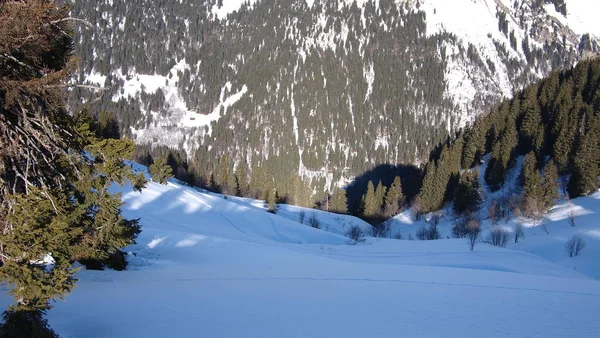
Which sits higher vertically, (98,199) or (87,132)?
(87,132)

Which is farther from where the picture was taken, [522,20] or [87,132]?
[522,20]

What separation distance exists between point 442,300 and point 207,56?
558ft

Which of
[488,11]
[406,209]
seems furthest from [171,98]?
[488,11]

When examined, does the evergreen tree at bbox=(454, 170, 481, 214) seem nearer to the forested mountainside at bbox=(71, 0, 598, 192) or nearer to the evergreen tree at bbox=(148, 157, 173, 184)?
the evergreen tree at bbox=(148, 157, 173, 184)

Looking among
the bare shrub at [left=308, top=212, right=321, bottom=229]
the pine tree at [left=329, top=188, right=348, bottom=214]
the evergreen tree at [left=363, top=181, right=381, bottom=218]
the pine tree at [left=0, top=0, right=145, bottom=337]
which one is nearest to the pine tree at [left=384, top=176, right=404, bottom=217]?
the evergreen tree at [left=363, top=181, right=381, bottom=218]

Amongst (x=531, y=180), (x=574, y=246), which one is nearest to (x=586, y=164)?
(x=531, y=180)

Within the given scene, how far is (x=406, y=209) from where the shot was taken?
6844 centimetres

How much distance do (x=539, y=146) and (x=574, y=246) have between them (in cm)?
3310

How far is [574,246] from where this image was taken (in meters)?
31.6

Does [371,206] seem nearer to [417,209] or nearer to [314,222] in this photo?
[417,209]

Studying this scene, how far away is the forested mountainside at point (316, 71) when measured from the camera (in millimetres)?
136000

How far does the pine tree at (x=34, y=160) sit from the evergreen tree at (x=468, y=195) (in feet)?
183

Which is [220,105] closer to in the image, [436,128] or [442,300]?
[436,128]

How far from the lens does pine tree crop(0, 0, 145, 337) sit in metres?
5.27
